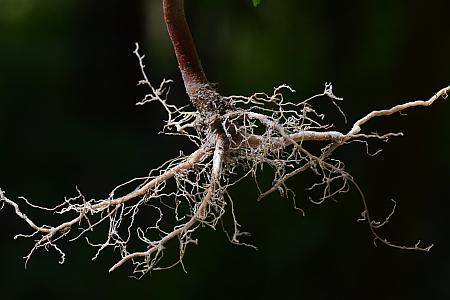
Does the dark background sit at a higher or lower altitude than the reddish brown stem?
higher

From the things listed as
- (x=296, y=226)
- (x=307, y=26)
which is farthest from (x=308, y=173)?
(x=307, y=26)

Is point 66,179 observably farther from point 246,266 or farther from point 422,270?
point 422,270

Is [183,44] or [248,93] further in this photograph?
[248,93]

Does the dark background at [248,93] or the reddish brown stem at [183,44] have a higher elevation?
the dark background at [248,93]

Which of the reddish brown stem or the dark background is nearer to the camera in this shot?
the reddish brown stem

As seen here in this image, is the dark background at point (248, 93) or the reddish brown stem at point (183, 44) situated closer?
the reddish brown stem at point (183, 44)
